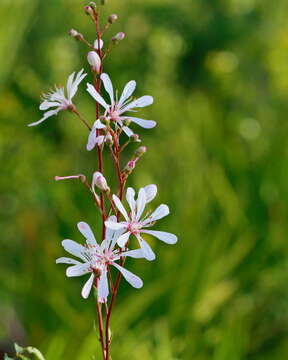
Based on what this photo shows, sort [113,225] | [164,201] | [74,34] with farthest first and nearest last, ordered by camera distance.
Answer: [164,201] < [74,34] < [113,225]

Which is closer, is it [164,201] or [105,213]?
[105,213]

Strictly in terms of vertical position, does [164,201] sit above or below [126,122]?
above

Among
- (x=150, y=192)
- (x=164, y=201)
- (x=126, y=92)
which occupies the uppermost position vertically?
(x=164, y=201)

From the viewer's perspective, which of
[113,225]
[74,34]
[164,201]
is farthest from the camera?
[164,201]

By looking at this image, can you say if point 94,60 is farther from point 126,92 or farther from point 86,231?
point 86,231

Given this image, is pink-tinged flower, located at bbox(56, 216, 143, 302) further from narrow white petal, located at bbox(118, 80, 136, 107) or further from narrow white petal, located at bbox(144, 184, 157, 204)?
narrow white petal, located at bbox(118, 80, 136, 107)

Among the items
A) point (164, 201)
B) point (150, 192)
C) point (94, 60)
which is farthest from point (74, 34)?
point (164, 201)

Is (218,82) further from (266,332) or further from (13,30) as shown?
(266,332)
